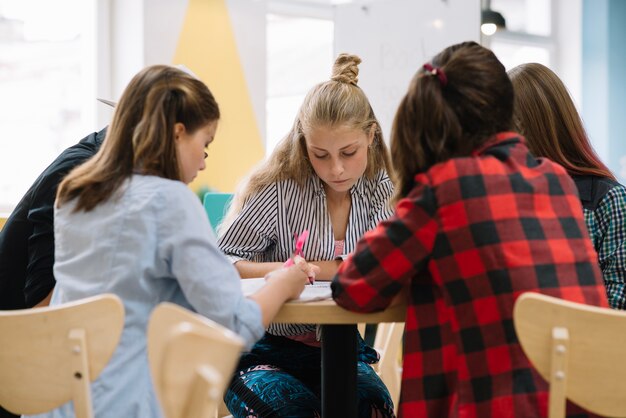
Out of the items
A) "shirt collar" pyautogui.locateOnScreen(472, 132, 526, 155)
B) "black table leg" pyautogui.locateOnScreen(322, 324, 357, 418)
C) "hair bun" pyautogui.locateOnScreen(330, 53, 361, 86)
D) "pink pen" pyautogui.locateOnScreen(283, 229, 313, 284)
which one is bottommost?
"black table leg" pyautogui.locateOnScreen(322, 324, 357, 418)

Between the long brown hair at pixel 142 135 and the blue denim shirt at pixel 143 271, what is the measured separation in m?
0.04

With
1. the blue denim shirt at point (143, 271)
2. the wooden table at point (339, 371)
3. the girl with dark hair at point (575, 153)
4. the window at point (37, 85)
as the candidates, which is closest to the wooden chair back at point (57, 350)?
the blue denim shirt at point (143, 271)

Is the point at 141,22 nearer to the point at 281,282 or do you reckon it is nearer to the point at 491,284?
the point at 281,282

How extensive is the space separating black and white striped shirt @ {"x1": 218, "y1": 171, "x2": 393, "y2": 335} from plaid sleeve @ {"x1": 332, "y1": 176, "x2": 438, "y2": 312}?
0.69 metres

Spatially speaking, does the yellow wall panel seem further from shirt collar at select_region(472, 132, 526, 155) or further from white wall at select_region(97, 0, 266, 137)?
shirt collar at select_region(472, 132, 526, 155)

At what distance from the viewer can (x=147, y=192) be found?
1.46 metres

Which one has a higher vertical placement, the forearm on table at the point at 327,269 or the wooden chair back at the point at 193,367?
the wooden chair back at the point at 193,367

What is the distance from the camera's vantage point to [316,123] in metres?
2.14

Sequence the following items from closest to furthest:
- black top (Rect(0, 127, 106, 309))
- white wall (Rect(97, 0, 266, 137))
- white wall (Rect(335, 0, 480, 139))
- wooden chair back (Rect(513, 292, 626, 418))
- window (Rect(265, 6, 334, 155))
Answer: wooden chair back (Rect(513, 292, 626, 418))
black top (Rect(0, 127, 106, 309))
white wall (Rect(97, 0, 266, 137))
white wall (Rect(335, 0, 480, 139))
window (Rect(265, 6, 334, 155))

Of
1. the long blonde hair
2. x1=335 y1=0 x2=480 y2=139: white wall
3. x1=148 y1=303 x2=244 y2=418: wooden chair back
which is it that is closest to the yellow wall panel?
x1=335 y1=0 x2=480 y2=139: white wall

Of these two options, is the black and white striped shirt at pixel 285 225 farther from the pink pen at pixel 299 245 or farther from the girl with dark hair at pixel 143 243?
the girl with dark hair at pixel 143 243

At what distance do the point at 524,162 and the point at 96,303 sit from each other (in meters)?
0.78

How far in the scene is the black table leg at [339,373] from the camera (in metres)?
1.72

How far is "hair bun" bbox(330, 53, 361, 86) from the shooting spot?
222 centimetres
